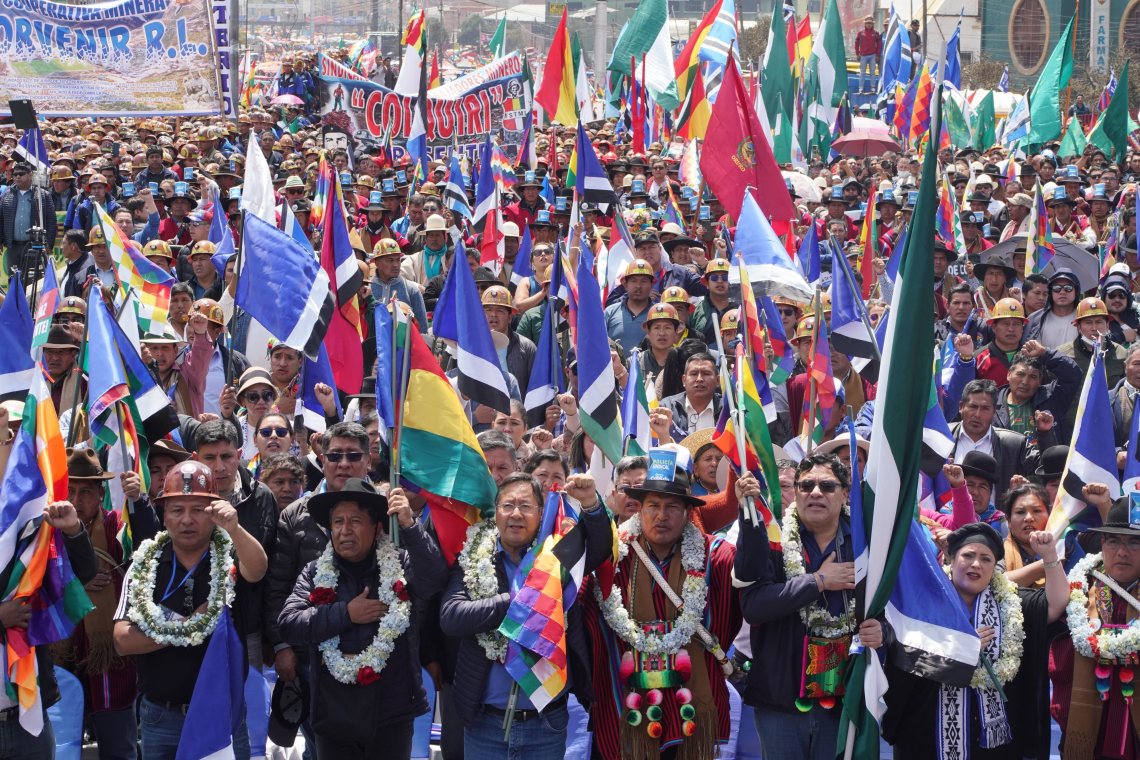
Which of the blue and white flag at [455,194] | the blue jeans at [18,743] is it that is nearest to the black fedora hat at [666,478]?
the blue jeans at [18,743]

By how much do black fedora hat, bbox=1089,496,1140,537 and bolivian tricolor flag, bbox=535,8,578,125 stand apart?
12003 mm

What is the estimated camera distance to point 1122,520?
17.9 ft

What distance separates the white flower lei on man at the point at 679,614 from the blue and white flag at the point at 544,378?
9.65 ft

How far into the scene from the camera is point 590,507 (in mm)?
5191

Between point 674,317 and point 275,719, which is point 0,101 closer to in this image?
point 674,317

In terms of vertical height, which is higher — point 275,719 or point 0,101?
point 0,101

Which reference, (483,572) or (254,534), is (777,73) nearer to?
(254,534)

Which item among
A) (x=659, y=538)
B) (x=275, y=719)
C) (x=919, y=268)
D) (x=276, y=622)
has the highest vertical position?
(x=919, y=268)

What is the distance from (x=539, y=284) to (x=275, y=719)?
20.2 feet

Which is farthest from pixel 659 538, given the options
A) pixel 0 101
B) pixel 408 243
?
pixel 0 101

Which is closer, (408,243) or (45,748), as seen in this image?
(45,748)

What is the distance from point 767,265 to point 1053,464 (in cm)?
251

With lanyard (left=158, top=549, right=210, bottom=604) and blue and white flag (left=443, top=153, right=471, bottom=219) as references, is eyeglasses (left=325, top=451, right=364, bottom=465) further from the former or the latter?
blue and white flag (left=443, top=153, right=471, bottom=219)

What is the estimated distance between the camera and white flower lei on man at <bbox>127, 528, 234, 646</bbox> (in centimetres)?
533
